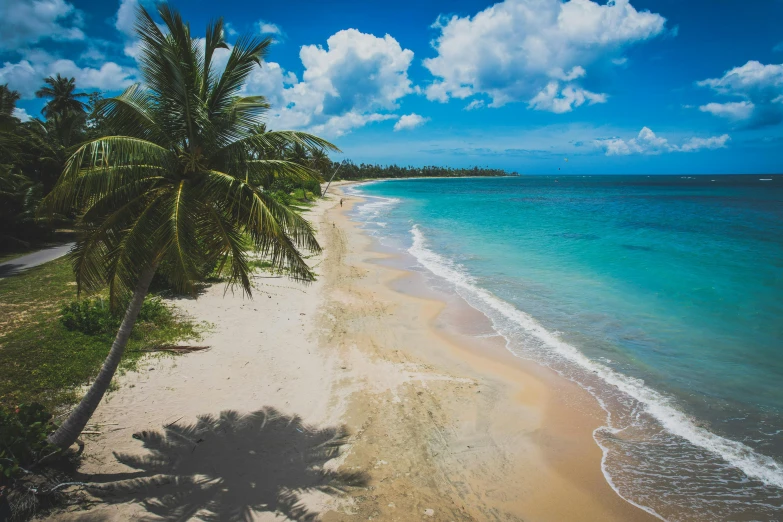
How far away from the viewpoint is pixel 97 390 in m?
5.32

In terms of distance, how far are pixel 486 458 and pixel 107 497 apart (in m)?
5.37

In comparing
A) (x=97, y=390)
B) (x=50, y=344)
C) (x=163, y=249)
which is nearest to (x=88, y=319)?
(x=50, y=344)

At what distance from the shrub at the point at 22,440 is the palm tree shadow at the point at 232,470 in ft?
2.98

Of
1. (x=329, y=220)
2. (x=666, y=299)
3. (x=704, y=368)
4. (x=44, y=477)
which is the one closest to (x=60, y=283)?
(x=44, y=477)

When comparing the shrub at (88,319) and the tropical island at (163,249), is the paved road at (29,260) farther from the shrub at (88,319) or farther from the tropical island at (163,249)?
the tropical island at (163,249)

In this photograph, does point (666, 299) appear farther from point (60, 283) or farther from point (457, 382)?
point (60, 283)

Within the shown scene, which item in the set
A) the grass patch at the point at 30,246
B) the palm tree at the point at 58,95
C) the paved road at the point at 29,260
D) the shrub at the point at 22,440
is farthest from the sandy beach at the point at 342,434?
the palm tree at the point at 58,95

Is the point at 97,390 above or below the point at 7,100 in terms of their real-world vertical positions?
below

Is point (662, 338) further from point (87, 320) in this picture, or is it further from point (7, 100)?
point (7, 100)

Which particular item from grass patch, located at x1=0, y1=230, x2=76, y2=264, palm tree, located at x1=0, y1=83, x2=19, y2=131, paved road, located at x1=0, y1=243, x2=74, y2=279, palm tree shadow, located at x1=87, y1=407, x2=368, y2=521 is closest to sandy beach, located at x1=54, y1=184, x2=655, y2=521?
palm tree shadow, located at x1=87, y1=407, x2=368, y2=521

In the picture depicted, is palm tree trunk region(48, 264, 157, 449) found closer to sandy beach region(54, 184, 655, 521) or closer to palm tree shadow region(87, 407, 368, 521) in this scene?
sandy beach region(54, 184, 655, 521)

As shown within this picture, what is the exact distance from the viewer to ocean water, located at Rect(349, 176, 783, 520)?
247 inches

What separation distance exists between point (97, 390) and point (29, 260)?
14.7 m

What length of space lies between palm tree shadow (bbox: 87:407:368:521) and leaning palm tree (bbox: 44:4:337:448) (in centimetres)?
115
